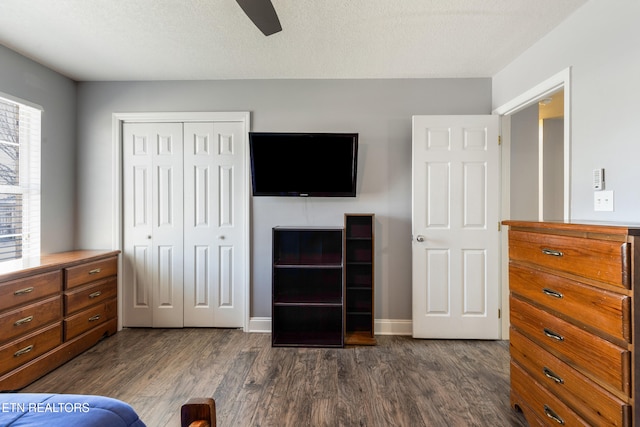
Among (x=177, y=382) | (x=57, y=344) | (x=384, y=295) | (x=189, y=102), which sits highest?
(x=189, y=102)

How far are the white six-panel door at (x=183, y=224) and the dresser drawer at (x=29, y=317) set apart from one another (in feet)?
2.55

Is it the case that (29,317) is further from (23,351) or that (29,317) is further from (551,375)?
(551,375)

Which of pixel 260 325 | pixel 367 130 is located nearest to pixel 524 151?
pixel 367 130

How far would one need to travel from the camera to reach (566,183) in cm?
192

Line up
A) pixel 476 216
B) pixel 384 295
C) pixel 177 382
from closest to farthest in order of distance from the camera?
1. pixel 177 382
2. pixel 476 216
3. pixel 384 295

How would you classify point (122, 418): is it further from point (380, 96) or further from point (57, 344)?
point (380, 96)

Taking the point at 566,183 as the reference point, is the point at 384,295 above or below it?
below

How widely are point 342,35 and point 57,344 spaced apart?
3.22 metres

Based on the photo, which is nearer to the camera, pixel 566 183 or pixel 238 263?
pixel 566 183

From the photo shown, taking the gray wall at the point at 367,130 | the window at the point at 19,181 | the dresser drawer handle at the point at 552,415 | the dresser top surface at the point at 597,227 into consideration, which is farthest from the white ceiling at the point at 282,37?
the dresser drawer handle at the point at 552,415

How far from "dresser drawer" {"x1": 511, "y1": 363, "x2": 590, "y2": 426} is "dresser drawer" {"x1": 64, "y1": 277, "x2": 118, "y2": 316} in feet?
10.6

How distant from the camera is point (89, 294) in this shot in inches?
101

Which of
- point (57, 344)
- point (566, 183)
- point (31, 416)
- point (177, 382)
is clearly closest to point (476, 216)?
point (566, 183)

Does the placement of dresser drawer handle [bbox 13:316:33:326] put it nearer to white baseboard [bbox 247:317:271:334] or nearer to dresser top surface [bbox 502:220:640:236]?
white baseboard [bbox 247:317:271:334]
